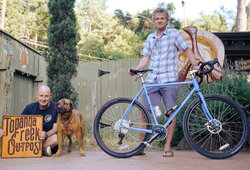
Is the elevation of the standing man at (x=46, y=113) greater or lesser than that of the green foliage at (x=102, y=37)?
lesser

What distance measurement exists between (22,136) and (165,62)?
2.33 m

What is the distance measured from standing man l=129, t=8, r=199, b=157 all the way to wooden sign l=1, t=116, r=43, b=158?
1.55m

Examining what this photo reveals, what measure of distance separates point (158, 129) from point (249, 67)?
16.8 feet

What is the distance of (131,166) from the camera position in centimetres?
283

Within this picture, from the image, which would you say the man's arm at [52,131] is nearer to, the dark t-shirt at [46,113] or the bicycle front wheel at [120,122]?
the dark t-shirt at [46,113]

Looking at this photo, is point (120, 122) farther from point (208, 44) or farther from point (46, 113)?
point (208, 44)

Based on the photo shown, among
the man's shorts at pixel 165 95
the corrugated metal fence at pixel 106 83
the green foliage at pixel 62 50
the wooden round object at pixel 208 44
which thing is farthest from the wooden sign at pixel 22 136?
the wooden round object at pixel 208 44

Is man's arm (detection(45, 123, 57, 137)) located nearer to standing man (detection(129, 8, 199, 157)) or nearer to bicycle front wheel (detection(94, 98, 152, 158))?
bicycle front wheel (detection(94, 98, 152, 158))

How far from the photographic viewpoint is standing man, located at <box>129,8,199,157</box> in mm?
3523

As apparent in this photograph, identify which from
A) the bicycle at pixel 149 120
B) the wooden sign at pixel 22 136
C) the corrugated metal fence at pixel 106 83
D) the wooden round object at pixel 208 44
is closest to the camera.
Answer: the bicycle at pixel 149 120

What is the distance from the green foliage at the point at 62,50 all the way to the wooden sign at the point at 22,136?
1.99m

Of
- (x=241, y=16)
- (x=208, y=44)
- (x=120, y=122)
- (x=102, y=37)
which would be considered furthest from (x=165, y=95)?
(x=102, y=37)

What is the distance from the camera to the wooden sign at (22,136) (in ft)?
12.2

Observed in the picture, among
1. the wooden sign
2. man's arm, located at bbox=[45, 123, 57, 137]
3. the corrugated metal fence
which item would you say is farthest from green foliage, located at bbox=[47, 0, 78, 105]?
the wooden sign
